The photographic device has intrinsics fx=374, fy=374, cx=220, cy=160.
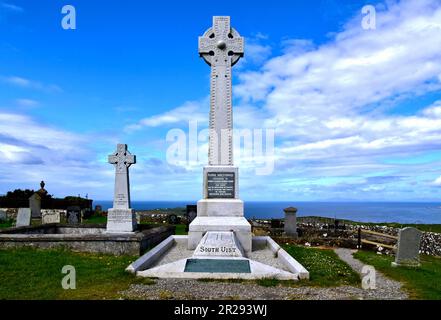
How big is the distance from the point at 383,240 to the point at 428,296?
1312 centimetres

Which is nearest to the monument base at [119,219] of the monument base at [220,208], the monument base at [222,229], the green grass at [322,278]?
the monument base at [220,208]

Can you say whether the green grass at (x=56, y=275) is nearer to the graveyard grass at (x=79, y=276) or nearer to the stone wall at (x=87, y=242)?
the graveyard grass at (x=79, y=276)

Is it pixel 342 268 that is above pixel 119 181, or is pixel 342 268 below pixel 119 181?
below

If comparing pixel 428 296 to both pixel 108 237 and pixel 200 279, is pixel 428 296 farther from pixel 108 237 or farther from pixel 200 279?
pixel 108 237

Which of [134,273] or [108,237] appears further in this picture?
[108,237]

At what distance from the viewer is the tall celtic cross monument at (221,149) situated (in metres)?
11.4

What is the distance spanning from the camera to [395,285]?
25.9 feet

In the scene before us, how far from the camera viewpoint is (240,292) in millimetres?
6465

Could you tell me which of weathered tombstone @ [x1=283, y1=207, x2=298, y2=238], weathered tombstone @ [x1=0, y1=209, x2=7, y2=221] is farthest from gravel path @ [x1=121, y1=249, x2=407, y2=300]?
weathered tombstone @ [x1=0, y1=209, x2=7, y2=221]

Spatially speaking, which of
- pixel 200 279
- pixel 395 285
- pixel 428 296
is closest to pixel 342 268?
pixel 395 285

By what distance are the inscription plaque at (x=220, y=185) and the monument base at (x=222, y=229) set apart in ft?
3.37

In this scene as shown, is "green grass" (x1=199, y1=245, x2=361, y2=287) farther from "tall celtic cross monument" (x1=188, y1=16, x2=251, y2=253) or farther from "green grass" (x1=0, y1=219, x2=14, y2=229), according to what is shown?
"green grass" (x1=0, y1=219, x2=14, y2=229)

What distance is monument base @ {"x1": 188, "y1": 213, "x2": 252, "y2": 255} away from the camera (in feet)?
36.8

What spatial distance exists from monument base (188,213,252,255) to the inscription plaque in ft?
3.37
